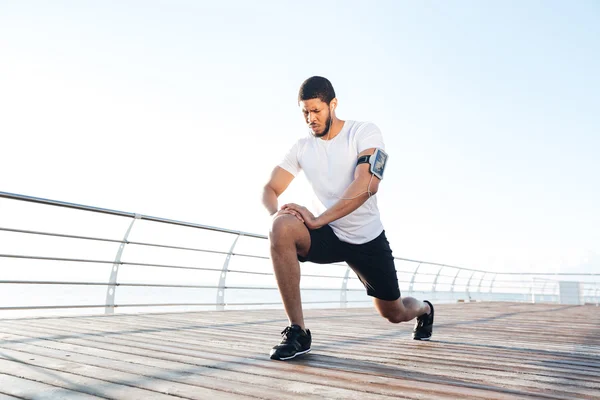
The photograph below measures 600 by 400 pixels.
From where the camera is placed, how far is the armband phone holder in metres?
2.35

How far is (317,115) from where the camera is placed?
246 cm

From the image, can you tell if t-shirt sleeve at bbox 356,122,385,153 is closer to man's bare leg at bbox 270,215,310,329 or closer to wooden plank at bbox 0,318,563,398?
man's bare leg at bbox 270,215,310,329

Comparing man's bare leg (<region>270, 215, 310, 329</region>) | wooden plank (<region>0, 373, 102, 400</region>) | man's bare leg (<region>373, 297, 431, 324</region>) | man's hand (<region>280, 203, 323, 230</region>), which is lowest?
wooden plank (<region>0, 373, 102, 400</region>)

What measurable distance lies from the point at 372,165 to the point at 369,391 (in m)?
1.15

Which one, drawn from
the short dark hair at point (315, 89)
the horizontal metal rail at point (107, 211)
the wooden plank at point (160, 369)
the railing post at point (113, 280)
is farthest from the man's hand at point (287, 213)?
the railing post at point (113, 280)

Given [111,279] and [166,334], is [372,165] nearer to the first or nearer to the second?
[166,334]

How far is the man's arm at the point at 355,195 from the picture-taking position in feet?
7.68

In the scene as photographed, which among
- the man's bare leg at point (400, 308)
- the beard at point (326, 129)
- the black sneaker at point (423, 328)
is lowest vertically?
the black sneaker at point (423, 328)

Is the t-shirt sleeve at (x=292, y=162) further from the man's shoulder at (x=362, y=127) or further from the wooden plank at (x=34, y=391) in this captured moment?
the wooden plank at (x=34, y=391)

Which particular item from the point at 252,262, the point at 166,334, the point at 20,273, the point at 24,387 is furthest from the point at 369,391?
the point at 20,273

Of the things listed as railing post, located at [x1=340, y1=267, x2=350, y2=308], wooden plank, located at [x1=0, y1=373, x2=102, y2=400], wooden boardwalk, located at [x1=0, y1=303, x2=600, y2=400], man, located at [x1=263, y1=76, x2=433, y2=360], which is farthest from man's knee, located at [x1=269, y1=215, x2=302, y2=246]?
railing post, located at [x1=340, y1=267, x2=350, y2=308]

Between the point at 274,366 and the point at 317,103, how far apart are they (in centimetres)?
124

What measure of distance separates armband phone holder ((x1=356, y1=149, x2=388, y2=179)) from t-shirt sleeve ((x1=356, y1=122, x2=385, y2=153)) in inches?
1.6

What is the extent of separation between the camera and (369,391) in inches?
58.5
